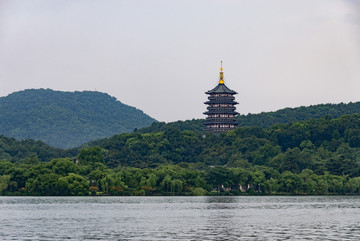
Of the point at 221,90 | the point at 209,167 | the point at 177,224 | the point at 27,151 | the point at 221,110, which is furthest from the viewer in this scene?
the point at 221,90

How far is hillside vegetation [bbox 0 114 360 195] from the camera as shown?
3851 inches

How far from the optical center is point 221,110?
172875 mm

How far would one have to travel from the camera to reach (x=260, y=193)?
4360 inches

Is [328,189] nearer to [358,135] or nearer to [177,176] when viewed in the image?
[177,176]

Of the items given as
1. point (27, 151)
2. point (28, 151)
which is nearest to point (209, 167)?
point (28, 151)

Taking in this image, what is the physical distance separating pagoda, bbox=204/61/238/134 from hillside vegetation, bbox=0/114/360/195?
11.3 metres

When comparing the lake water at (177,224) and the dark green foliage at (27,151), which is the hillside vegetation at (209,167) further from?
the lake water at (177,224)

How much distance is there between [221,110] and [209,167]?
4689cm

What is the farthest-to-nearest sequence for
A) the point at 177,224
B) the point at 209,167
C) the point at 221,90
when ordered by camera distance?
the point at 221,90, the point at 209,167, the point at 177,224

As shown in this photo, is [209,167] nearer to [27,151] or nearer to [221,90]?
[27,151]

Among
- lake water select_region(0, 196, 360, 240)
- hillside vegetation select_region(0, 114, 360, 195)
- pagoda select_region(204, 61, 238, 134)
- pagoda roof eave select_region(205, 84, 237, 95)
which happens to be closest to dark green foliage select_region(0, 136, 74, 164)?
hillside vegetation select_region(0, 114, 360, 195)

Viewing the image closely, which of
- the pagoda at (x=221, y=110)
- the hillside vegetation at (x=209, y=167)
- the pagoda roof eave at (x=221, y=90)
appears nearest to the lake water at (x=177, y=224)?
the hillside vegetation at (x=209, y=167)

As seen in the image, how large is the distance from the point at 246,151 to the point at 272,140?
36.1 ft

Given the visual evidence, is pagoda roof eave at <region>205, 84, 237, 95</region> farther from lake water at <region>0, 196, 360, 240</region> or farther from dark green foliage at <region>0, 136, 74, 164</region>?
lake water at <region>0, 196, 360, 240</region>
